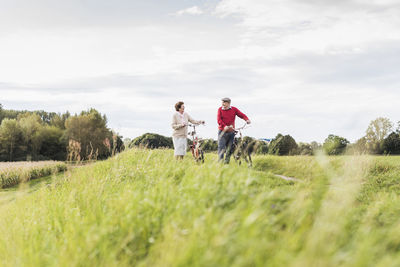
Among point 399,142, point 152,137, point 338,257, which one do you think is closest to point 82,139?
point 152,137

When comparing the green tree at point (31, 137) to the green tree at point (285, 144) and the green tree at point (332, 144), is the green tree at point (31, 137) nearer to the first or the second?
the green tree at point (285, 144)

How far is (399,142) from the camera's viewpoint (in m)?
21.7

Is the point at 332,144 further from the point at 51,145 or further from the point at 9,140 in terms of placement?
the point at 51,145

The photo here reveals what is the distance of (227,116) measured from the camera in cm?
1105

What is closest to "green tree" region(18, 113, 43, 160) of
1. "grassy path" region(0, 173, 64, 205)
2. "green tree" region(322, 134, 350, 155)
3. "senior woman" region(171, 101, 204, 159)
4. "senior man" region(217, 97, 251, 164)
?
"grassy path" region(0, 173, 64, 205)

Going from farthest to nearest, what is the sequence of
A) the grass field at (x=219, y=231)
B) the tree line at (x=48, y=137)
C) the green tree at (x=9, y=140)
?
1. the green tree at (x=9, y=140)
2. the tree line at (x=48, y=137)
3. the grass field at (x=219, y=231)

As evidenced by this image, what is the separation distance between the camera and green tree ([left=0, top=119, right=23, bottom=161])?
2195 inches

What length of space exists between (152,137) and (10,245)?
129ft

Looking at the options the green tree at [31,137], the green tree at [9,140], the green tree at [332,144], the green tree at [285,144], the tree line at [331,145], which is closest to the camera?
the green tree at [332,144]

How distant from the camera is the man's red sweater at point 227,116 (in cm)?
1106

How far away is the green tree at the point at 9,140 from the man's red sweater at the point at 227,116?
179ft

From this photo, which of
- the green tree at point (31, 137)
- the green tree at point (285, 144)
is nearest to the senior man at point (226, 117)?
the green tree at point (285, 144)

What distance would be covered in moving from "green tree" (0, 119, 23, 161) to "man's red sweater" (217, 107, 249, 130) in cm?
5465

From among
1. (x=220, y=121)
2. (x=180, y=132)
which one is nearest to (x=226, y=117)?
(x=220, y=121)
